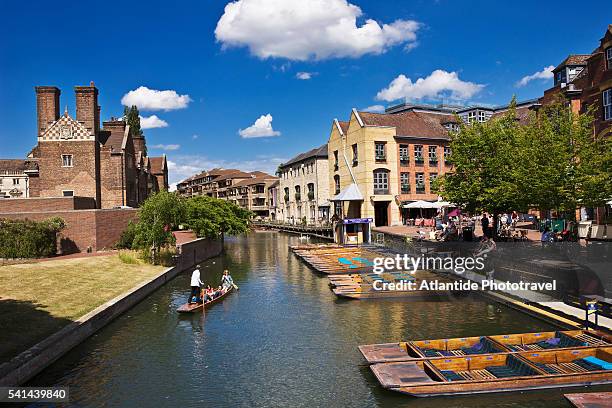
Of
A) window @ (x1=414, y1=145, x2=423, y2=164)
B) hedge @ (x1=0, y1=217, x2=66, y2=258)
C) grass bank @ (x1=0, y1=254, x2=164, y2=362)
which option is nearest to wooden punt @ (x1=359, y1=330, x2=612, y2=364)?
grass bank @ (x1=0, y1=254, x2=164, y2=362)

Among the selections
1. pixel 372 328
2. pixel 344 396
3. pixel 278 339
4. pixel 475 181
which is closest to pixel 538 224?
pixel 475 181

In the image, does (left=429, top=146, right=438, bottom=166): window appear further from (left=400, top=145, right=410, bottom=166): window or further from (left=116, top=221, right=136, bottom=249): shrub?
(left=116, top=221, right=136, bottom=249): shrub

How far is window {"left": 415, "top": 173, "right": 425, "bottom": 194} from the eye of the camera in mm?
52578

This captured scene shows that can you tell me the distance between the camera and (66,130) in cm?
4072

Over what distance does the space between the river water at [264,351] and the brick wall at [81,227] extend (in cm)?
1053

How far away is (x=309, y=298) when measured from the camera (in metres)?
23.6

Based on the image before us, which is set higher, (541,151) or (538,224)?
(541,151)

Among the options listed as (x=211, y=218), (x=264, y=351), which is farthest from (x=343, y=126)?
(x=264, y=351)

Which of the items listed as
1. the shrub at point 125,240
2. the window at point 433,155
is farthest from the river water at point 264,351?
the window at point 433,155

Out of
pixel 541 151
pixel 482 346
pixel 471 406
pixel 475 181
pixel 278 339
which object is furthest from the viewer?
pixel 475 181

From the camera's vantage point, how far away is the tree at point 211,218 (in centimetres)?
3941

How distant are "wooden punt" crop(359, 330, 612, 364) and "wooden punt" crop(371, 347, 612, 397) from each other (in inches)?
17.1

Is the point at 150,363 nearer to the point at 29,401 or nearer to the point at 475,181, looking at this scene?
the point at 29,401

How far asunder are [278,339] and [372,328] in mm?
3565
